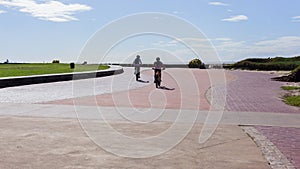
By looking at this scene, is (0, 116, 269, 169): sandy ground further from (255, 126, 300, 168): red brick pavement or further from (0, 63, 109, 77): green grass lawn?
(0, 63, 109, 77): green grass lawn

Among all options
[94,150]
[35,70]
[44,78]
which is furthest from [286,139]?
[35,70]

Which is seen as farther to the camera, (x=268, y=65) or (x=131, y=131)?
(x=268, y=65)

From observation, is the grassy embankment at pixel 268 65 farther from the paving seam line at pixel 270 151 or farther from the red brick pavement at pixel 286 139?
the paving seam line at pixel 270 151

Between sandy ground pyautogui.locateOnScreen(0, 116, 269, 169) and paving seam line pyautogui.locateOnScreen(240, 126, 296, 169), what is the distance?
0.35ft

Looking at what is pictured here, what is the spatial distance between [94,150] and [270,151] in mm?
2783

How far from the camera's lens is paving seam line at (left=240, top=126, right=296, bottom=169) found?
20.0ft

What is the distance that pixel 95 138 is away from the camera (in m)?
7.73

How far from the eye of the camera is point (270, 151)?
274 inches

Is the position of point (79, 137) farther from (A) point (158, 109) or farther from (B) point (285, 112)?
(B) point (285, 112)

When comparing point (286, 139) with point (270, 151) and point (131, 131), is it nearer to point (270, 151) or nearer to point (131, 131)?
point (270, 151)

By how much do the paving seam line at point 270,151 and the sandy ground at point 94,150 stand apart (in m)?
0.11

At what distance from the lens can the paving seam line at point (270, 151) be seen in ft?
20.0

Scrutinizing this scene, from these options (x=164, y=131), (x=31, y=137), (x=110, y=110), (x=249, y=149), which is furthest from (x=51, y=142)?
(x=110, y=110)

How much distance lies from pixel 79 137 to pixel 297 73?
2317cm
